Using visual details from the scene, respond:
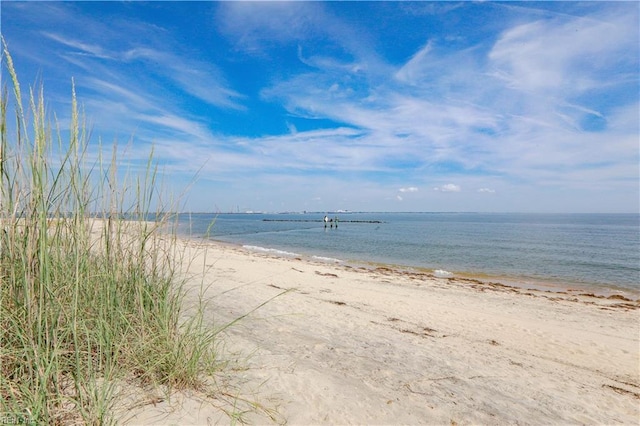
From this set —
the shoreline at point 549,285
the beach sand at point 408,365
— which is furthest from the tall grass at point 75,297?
the shoreline at point 549,285

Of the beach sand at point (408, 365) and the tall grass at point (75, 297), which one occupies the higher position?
the tall grass at point (75, 297)

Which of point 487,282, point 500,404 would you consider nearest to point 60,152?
point 500,404

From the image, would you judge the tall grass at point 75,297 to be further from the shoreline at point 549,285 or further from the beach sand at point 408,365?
the shoreline at point 549,285

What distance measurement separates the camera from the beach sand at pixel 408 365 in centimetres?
304

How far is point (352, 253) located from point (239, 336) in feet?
69.0

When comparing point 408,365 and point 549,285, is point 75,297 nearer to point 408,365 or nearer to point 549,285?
point 408,365

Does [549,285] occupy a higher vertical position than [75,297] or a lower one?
lower

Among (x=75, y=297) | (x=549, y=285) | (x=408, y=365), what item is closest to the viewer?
(x=75, y=297)

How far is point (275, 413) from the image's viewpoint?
2.84 metres

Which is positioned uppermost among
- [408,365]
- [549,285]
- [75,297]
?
[75,297]

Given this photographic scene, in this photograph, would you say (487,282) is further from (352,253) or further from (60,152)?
(60,152)

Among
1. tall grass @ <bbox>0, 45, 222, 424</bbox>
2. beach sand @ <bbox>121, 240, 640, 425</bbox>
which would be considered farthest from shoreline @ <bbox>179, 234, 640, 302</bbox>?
tall grass @ <bbox>0, 45, 222, 424</bbox>

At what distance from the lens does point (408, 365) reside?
432 centimetres

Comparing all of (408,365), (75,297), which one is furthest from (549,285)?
(75,297)
